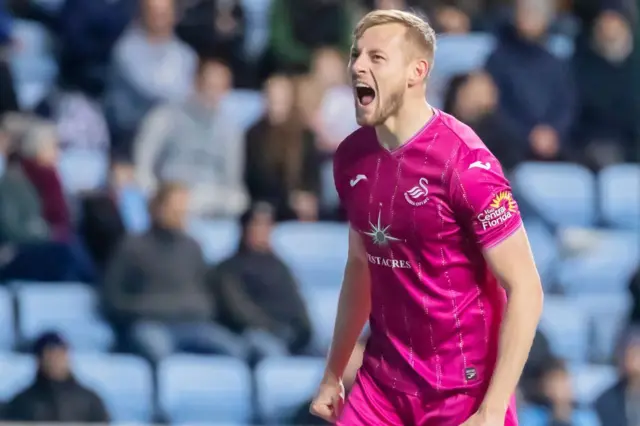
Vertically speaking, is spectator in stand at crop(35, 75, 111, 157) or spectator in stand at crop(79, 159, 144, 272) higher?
spectator in stand at crop(35, 75, 111, 157)

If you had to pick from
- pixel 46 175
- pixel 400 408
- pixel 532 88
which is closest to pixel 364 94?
pixel 400 408

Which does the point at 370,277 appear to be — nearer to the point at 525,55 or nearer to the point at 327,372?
the point at 327,372

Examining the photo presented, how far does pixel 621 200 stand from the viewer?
27.2 ft

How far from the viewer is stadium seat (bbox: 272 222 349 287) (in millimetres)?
7609

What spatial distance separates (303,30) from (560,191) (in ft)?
6.38

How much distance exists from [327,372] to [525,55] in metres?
5.15

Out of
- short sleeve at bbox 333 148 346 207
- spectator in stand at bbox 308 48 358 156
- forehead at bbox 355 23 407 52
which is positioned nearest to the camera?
forehead at bbox 355 23 407 52

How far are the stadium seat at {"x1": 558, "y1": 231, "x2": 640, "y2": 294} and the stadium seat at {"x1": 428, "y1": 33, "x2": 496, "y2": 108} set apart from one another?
1.47 meters

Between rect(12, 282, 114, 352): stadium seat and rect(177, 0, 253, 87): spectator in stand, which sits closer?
rect(12, 282, 114, 352): stadium seat

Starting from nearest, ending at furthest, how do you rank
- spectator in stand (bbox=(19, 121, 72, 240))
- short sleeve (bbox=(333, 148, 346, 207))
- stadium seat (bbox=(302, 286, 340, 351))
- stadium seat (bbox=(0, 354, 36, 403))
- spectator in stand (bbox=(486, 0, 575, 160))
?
short sleeve (bbox=(333, 148, 346, 207)) → stadium seat (bbox=(0, 354, 36, 403)) → stadium seat (bbox=(302, 286, 340, 351)) → spectator in stand (bbox=(19, 121, 72, 240)) → spectator in stand (bbox=(486, 0, 575, 160))

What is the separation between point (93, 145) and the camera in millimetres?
8078

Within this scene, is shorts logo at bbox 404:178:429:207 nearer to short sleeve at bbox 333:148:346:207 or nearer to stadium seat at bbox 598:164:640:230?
short sleeve at bbox 333:148:346:207

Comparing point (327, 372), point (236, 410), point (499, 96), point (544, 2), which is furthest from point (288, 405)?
point (544, 2)

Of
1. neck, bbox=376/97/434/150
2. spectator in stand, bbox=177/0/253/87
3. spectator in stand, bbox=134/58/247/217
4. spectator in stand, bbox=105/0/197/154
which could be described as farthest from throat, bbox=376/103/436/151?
spectator in stand, bbox=177/0/253/87
